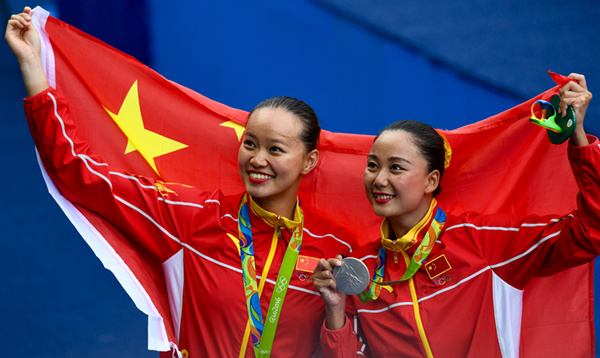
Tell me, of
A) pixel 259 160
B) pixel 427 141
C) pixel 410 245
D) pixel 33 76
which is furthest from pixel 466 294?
pixel 33 76

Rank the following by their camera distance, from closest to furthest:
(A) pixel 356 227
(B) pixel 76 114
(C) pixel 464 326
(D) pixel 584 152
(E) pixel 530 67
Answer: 1. (D) pixel 584 152
2. (C) pixel 464 326
3. (B) pixel 76 114
4. (A) pixel 356 227
5. (E) pixel 530 67

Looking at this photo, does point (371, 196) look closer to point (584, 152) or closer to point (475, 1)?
point (584, 152)

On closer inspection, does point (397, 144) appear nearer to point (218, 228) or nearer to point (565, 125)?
point (565, 125)

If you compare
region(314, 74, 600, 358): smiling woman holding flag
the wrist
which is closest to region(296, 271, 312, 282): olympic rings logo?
region(314, 74, 600, 358): smiling woman holding flag

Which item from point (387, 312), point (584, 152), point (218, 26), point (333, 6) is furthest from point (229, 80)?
point (584, 152)

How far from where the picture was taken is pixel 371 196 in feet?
7.84

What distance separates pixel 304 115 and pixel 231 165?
0.50 meters

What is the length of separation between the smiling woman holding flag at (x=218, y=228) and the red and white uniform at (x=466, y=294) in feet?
0.71

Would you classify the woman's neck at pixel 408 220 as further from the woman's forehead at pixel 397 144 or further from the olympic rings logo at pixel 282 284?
the olympic rings logo at pixel 282 284

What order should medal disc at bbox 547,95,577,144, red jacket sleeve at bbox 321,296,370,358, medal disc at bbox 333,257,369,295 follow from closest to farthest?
medal disc at bbox 547,95,577,144, medal disc at bbox 333,257,369,295, red jacket sleeve at bbox 321,296,370,358

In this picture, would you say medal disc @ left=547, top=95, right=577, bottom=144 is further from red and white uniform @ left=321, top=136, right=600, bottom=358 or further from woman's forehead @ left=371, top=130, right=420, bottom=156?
woman's forehead @ left=371, top=130, right=420, bottom=156

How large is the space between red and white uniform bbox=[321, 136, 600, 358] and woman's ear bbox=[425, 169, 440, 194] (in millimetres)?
147

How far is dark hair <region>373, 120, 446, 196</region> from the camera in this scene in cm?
241

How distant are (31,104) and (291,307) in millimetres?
1145
